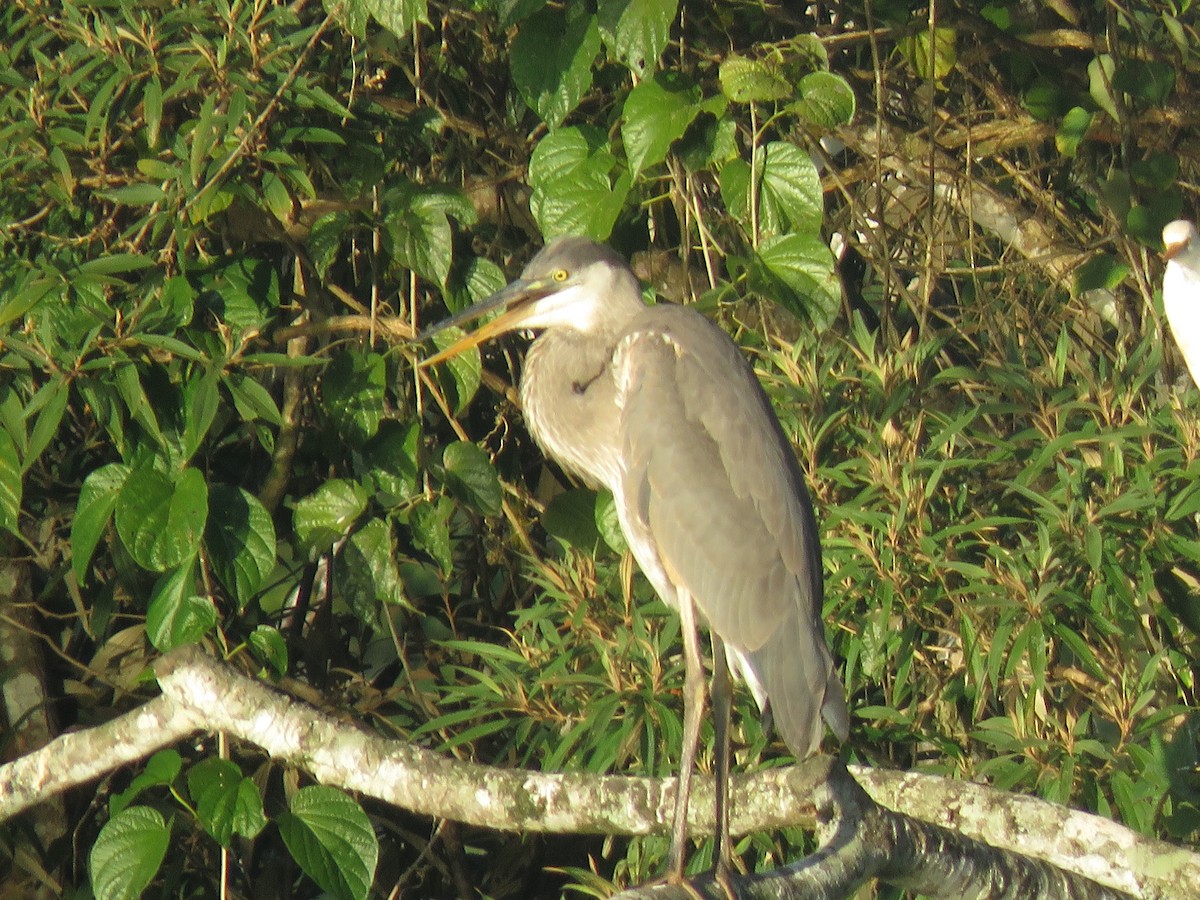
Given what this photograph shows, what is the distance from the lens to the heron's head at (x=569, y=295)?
9.38 ft

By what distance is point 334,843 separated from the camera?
2910 mm

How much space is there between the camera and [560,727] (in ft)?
9.99

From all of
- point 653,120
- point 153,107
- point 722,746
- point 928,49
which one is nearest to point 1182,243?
point 928,49

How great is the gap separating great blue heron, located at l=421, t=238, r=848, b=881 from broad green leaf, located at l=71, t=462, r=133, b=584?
913 millimetres

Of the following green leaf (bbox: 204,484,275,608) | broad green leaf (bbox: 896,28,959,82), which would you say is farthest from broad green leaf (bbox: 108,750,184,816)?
broad green leaf (bbox: 896,28,959,82)

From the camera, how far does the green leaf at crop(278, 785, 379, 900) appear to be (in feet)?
9.52

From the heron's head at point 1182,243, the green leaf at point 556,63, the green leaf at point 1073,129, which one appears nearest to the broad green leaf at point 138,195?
the green leaf at point 556,63

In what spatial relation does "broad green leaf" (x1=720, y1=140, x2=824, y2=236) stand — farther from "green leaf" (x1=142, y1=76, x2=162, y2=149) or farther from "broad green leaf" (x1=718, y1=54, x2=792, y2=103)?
"green leaf" (x1=142, y1=76, x2=162, y2=149)

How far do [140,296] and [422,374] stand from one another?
22.2 inches

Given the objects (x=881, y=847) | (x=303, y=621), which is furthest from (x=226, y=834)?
(x=881, y=847)

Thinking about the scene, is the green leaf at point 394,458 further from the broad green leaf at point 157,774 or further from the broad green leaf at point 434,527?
the broad green leaf at point 157,774

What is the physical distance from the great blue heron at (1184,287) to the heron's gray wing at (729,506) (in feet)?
4.59

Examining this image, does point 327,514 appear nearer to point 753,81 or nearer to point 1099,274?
point 753,81

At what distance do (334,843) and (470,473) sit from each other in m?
0.77
